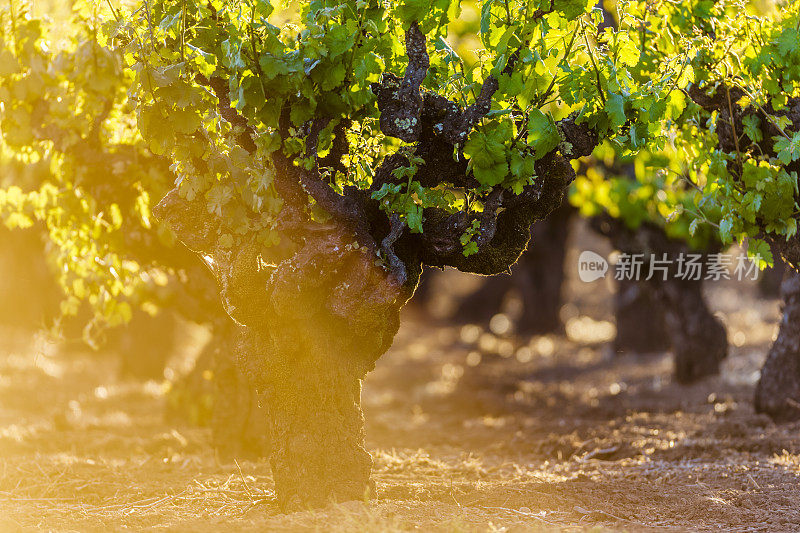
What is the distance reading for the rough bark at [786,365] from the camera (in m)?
9.81

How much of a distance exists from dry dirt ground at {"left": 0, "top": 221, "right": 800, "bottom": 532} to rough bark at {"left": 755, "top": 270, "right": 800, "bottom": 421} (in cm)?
30

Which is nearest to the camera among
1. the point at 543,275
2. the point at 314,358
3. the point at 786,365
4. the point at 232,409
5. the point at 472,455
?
the point at 314,358

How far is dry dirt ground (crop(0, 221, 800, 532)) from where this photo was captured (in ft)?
19.3

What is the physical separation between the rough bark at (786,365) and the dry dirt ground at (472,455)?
0.30m

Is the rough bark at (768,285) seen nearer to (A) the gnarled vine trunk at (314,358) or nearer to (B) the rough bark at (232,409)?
(B) the rough bark at (232,409)

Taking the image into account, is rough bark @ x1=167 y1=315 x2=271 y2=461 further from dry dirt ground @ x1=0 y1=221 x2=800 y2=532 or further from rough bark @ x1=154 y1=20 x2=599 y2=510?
rough bark @ x1=154 y1=20 x2=599 y2=510

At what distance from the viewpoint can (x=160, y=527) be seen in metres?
5.51

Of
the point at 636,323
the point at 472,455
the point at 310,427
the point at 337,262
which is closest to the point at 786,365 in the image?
the point at 472,455

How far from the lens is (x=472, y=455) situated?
9.42m

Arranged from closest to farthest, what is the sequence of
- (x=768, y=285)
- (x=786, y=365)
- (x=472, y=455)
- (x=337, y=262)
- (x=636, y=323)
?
(x=337, y=262) < (x=472, y=455) < (x=786, y=365) < (x=636, y=323) < (x=768, y=285)

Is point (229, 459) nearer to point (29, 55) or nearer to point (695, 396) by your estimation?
point (29, 55)

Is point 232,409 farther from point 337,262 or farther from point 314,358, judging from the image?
point 337,262

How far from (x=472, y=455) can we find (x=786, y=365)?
146 inches

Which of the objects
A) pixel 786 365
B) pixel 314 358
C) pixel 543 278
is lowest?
pixel 786 365
